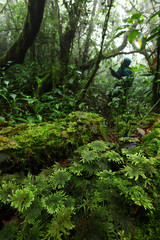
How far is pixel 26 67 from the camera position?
15.7 feet

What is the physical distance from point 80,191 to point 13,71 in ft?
16.3

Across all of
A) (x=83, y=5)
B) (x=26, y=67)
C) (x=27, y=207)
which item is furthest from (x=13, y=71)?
(x=27, y=207)

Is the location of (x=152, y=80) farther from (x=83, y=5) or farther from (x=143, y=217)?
(x=83, y=5)

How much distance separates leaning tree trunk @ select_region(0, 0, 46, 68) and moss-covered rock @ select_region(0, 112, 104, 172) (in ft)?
11.9

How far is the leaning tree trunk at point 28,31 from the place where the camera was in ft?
12.1

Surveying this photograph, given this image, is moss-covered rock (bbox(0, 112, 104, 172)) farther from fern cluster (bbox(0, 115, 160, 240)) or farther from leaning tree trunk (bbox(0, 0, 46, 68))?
leaning tree trunk (bbox(0, 0, 46, 68))

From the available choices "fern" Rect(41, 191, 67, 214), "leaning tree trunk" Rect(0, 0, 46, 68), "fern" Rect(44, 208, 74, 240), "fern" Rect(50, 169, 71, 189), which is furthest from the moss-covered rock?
"leaning tree trunk" Rect(0, 0, 46, 68)

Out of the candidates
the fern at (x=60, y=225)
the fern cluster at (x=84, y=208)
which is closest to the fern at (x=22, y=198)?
the fern cluster at (x=84, y=208)

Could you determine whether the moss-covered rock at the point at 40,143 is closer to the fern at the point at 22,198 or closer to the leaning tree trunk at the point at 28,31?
the fern at the point at 22,198

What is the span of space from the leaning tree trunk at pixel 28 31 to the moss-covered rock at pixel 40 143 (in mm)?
3637

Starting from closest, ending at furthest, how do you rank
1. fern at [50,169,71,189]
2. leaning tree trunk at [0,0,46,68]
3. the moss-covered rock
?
fern at [50,169,71,189]
the moss-covered rock
leaning tree trunk at [0,0,46,68]

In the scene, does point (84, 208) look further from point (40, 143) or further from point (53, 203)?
point (40, 143)

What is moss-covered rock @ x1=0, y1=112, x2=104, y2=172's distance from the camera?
1.11 m

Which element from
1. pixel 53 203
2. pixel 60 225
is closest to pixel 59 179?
pixel 53 203
